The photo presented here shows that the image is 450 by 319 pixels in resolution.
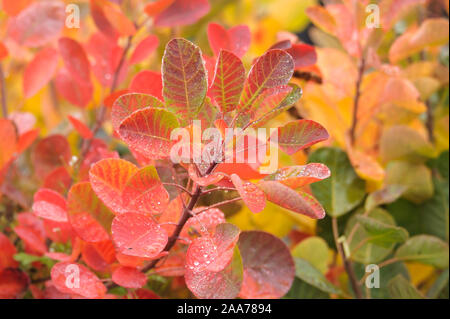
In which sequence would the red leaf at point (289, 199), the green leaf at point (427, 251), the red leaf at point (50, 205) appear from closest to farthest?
the red leaf at point (289, 199) → the red leaf at point (50, 205) → the green leaf at point (427, 251)

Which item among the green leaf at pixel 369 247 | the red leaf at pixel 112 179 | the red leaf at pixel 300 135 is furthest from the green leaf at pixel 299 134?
the green leaf at pixel 369 247

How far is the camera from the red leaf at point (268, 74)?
311 mm

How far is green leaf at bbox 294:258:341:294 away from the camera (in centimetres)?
45

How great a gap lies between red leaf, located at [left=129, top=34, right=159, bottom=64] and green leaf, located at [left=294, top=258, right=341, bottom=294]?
0.26 meters

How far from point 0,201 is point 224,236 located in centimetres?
36

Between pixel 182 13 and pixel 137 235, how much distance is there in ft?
0.89

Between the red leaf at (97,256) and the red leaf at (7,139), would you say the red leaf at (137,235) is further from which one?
the red leaf at (7,139)

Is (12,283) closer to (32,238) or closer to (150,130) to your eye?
(32,238)

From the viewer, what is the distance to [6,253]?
44 centimetres

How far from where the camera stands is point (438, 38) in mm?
508

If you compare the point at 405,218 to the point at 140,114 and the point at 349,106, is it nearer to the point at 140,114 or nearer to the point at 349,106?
→ the point at 349,106

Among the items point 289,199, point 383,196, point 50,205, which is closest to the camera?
point 289,199

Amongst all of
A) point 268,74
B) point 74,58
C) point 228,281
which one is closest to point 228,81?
point 268,74
